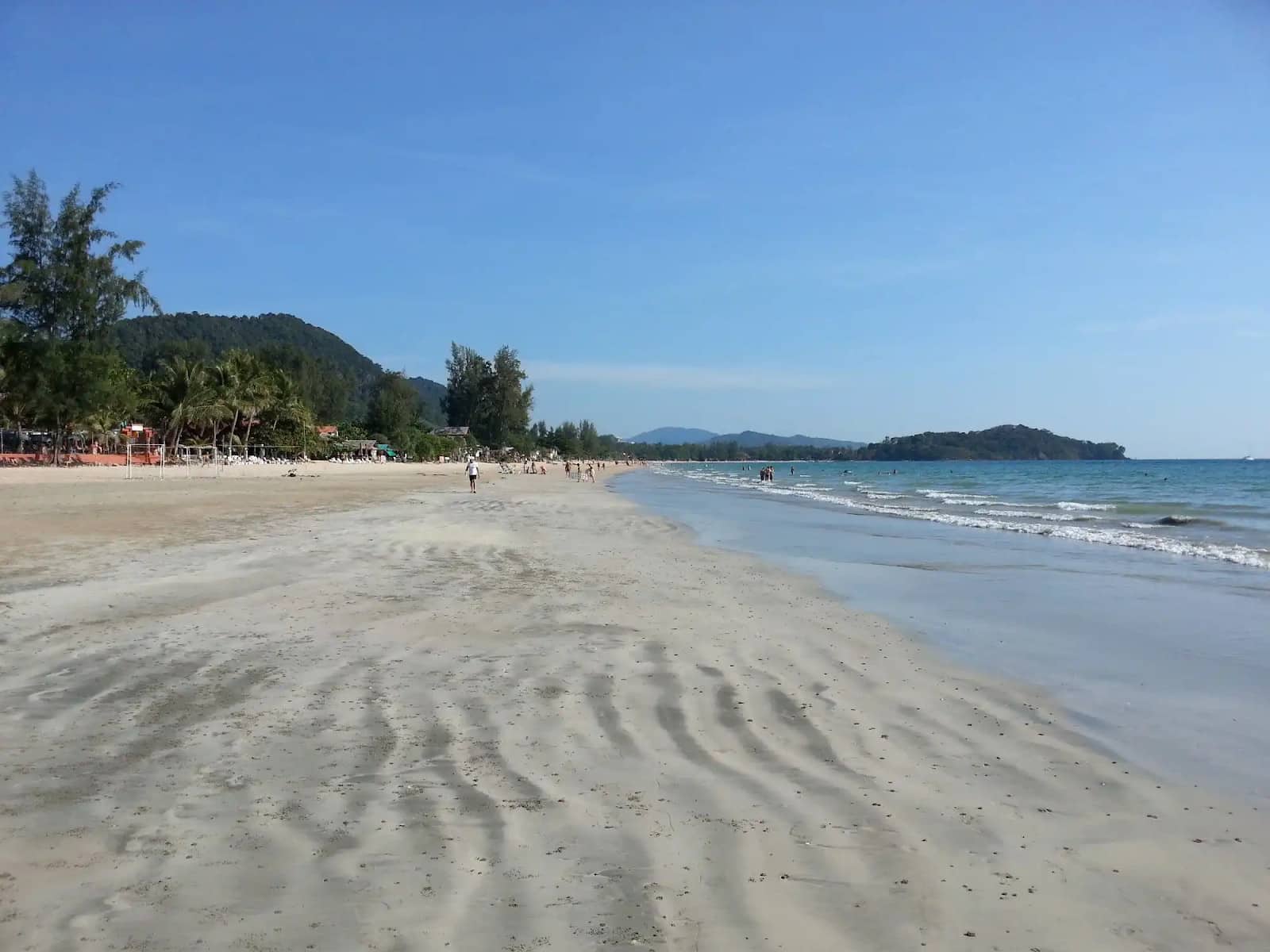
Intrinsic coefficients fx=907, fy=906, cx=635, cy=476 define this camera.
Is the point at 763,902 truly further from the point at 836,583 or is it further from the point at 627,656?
the point at 836,583

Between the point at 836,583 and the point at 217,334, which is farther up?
the point at 217,334

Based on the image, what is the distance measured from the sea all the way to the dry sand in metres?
0.59

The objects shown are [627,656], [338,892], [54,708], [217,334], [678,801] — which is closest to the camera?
[338,892]

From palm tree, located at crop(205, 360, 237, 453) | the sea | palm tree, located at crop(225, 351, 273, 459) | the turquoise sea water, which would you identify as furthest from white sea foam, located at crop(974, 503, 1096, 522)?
palm tree, located at crop(225, 351, 273, 459)

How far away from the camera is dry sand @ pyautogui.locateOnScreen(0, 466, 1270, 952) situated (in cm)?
302

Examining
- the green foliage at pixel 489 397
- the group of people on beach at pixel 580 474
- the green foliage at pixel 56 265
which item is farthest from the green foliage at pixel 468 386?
the green foliage at pixel 56 265

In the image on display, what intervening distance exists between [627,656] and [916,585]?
6221 mm

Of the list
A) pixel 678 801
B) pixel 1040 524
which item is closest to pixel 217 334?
pixel 1040 524

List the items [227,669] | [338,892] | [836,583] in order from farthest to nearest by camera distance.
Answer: [836,583], [227,669], [338,892]

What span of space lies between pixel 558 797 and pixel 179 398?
64899 millimetres

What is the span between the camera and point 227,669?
6.30m

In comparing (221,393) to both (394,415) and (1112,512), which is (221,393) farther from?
(1112,512)

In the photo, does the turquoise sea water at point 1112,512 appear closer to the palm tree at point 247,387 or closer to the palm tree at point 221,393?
the palm tree at point 221,393

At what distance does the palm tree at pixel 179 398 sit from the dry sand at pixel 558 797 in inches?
2243
